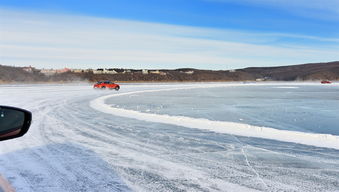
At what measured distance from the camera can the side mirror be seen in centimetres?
261

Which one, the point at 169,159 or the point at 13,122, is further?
the point at 169,159

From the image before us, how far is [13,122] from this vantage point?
9.20 ft

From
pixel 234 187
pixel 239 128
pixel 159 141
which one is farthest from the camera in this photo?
pixel 239 128

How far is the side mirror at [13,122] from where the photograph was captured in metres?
2.61

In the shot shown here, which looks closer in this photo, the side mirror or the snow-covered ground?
the side mirror

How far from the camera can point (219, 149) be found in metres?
7.54

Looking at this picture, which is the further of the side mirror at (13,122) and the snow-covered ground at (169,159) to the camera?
the snow-covered ground at (169,159)

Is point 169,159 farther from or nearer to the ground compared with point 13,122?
nearer to the ground

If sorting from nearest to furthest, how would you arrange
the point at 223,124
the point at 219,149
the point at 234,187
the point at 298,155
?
the point at 234,187 → the point at 298,155 → the point at 219,149 → the point at 223,124

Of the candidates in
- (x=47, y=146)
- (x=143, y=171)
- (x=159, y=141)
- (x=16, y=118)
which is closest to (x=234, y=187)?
(x=143, y=171)

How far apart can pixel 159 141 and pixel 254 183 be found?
3922mm

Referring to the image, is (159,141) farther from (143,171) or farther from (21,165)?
(21,165)

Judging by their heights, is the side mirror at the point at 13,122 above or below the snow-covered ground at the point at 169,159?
above

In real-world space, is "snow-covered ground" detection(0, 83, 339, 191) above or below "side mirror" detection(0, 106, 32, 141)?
below
